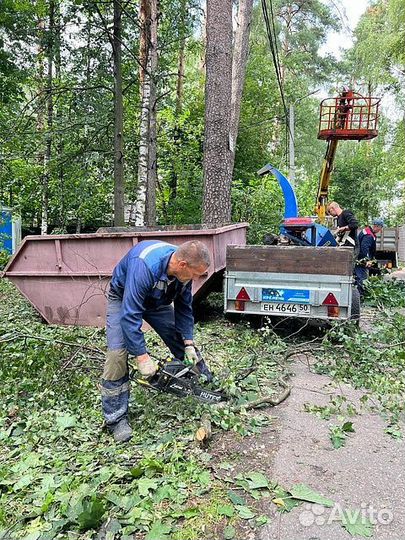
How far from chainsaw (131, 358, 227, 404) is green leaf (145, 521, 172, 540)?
43.5 inches

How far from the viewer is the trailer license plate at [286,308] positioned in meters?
5.80

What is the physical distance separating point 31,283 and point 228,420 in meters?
4.34

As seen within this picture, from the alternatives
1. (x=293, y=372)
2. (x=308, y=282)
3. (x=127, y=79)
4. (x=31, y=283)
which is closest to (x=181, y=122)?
(x=127, y=79)

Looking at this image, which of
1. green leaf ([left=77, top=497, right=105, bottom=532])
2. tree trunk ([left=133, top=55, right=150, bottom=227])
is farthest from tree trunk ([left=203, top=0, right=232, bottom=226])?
green leaf ([left=77, top=497, right=105, bottom=532])

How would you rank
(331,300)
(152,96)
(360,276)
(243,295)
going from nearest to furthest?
(331,300) < (243,295) < (360,276) < (152,96)

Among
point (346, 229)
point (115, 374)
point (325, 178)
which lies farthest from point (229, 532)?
point (325, 178)

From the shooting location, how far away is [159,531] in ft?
7.84

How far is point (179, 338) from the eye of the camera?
4.01m

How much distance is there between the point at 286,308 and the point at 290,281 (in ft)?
1.12

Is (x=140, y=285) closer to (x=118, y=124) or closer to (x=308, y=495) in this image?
(x=308, y=495)

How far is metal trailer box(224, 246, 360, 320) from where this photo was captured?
566 cm

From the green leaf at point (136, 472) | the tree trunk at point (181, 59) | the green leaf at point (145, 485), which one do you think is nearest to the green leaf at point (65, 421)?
the green leaf at point (136, 472)

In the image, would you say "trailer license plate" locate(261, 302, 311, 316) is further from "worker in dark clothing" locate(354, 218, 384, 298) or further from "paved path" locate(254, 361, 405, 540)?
"worker in dark clothing" locate(354, 218, 384, 298)

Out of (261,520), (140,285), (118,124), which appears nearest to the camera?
(261,520)
